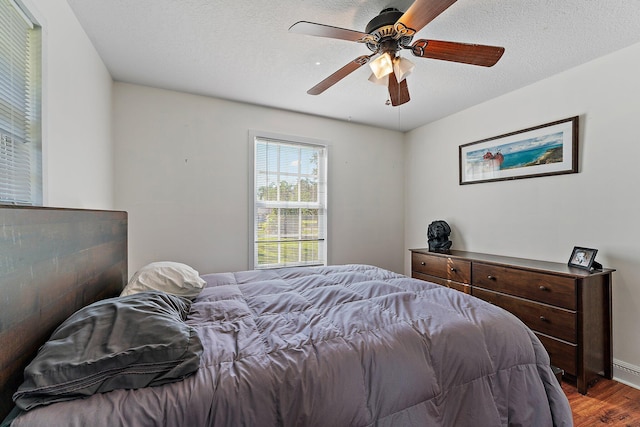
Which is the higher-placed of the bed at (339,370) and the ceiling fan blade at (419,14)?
the ceiling fan blade at (419,14)

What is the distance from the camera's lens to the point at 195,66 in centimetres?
240

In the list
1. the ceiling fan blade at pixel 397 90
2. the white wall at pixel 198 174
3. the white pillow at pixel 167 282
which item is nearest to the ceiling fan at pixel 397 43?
the ceiling fan blade at pixel 397 90

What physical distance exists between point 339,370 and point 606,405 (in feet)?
7.02

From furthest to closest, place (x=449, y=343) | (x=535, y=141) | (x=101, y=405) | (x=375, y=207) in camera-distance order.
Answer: (x=375, y=207)
(x=535, y=141)
(x=449, y=343)
(x=101, y=405)

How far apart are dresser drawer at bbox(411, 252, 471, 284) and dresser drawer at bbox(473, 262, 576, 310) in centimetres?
11

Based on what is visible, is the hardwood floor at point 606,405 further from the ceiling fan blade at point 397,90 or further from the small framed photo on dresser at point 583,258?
the ceiling fan blade at point 397,90

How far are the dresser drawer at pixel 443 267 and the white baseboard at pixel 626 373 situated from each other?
114cm

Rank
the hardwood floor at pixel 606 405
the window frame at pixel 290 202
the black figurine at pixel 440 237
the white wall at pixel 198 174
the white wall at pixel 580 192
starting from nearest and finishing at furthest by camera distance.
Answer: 1. the hardwood floor at pixel 606 405
2. the white wall at pixel 580 192
3. the white wall at pixel 198 174
4. the window frame at pixel 290 202
5. the black figurine at pixel 440 237

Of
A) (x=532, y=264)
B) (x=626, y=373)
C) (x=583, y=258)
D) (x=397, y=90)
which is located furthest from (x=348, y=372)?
(x=626, y=373)

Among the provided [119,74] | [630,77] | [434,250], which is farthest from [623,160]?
[119,74]

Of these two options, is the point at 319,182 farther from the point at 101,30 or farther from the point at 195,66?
the point at 101,30

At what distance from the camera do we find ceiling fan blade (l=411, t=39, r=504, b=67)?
160 centimetres

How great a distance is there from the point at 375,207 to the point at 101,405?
3.59 m

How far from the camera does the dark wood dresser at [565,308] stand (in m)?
1.99
